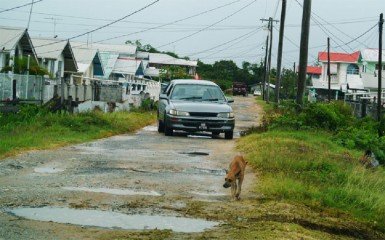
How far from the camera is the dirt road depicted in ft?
22.2

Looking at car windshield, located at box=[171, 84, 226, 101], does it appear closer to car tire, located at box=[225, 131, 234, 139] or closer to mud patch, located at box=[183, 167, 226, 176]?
car tire, located at box=[225, 131, 234, 139]

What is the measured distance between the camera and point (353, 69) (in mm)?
81875

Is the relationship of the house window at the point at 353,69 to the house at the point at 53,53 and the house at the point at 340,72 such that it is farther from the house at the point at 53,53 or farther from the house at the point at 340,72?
the house at the point at 53,53

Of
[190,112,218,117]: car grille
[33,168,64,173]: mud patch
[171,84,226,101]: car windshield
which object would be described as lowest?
[33,168,64,173]: mud patch

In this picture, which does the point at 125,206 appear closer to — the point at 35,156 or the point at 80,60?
the point at 35,156

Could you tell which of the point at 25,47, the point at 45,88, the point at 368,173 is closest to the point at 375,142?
the point at 368,173

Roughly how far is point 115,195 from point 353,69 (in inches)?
3002

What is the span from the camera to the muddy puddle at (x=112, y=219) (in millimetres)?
6969

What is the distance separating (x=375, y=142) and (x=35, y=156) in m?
9.64

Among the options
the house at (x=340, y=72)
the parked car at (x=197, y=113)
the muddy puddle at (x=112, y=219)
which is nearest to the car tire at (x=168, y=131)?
the parked car at (x=197, y=113)

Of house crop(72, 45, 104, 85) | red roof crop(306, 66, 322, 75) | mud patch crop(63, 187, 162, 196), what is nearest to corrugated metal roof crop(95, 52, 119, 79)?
house crop(72, 45, 104, 85)

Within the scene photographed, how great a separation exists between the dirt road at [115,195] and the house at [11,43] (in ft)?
68.5

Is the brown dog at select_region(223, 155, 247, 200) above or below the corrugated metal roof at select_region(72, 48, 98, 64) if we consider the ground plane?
below

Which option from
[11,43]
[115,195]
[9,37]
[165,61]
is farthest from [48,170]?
[165,61]
